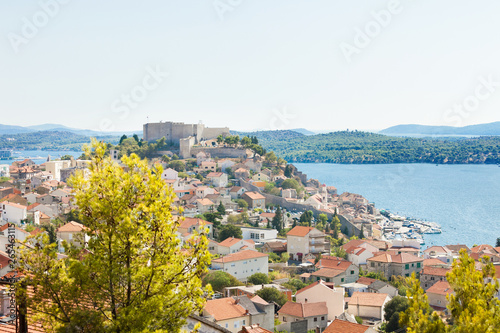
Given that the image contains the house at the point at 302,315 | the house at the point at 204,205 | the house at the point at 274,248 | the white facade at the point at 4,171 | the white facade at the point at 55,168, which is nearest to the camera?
the house at the point at 302,315

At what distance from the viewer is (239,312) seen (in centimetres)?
1448

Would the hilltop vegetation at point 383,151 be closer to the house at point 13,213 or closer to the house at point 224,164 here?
the house at point 224,164

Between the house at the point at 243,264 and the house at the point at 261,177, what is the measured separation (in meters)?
22.8

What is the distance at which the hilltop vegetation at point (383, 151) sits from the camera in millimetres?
122000

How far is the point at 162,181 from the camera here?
10.9ft

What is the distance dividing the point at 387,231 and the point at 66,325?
40.2m

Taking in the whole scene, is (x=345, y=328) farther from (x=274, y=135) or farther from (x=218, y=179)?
(x=274, y=135)

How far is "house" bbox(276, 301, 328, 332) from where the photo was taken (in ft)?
52.2

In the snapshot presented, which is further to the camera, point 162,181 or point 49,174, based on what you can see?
point 49,174

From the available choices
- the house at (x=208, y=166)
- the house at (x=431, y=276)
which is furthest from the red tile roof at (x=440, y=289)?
the house at (x=208, y=166)

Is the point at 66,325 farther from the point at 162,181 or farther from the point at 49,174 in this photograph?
the point at 49,174

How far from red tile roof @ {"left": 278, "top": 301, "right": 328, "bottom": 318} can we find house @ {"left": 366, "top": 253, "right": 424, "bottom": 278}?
879 cm

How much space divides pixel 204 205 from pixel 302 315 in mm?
17573

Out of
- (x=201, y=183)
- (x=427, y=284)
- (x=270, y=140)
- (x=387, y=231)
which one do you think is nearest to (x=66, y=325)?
(x=427, y=284)
